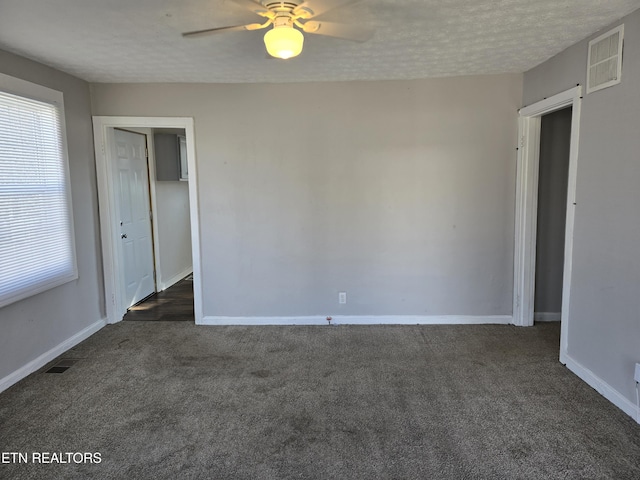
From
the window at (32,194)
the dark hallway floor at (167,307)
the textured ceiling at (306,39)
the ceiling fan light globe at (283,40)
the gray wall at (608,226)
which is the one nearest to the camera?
the ceiling fan light globe at (283,40)

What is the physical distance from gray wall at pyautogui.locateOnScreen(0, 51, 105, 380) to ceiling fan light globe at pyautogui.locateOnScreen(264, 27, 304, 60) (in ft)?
7.11

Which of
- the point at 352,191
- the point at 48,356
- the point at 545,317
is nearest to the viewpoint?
the point at 48,356

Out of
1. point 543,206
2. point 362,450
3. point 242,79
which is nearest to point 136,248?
point 242,79

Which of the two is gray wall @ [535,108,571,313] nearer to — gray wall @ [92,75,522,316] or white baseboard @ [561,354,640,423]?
gray wall @ [92,75,522,316]

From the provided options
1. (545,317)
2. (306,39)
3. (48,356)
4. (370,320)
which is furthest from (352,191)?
(48,356)

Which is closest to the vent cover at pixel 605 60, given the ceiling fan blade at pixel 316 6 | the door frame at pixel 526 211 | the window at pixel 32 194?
the door frame at pixel 526 211

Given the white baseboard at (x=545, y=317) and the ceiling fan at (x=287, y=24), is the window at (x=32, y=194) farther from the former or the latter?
the white baseboard at (x=545, y=317)

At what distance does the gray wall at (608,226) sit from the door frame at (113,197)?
10.8 feet

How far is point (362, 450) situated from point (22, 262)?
9.00ft

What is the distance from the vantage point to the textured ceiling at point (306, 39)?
2.28 meters

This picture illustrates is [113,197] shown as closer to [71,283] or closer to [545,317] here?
[71,283]

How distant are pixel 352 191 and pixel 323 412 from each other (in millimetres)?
2155

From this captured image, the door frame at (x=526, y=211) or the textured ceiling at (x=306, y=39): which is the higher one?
the textured ceiling at (x=306, y=39)

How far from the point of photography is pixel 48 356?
3.37 m
